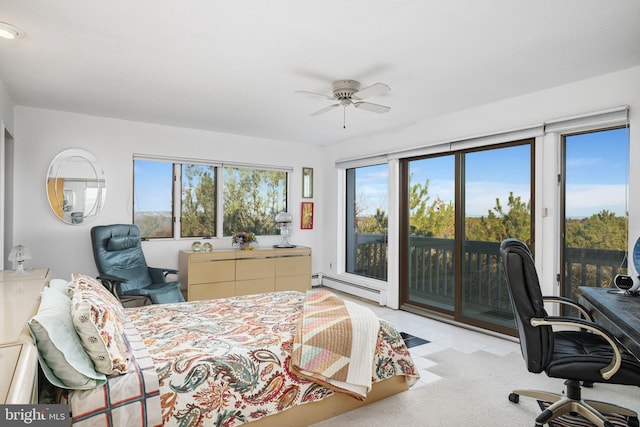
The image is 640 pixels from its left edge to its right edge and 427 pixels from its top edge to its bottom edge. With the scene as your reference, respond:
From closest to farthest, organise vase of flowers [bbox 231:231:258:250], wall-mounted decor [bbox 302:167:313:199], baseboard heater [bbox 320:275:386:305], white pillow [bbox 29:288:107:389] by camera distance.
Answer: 1. white pillow [bbox 29:288:107:389]
2. baseboard heater [bbox 320:275:386:305]
3. vase of flowers [bbox 231:231:258:250]
4. wall-mounted decor [bbox 302:167:313:199]

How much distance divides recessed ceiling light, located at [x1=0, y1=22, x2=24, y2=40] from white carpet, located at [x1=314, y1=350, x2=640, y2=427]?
3145 millimetres

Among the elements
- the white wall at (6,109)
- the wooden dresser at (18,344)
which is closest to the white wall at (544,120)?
the wooden dresser at (18,344)

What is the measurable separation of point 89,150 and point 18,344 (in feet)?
12.0

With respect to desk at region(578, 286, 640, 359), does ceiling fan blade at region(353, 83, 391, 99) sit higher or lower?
higher

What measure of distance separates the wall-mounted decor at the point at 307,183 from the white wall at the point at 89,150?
1.01 metres

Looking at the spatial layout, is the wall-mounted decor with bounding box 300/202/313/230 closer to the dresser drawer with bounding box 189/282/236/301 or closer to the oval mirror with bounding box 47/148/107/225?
the dresser drawer with bounding box 189/282/236/301

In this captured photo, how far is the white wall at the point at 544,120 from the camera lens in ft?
9.73

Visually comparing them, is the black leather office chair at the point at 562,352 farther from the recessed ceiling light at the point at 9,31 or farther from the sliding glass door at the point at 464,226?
the recessed ceiling light at the point at 9,31

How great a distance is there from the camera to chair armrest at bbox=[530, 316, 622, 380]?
6.46ft

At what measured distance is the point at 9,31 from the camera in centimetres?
238

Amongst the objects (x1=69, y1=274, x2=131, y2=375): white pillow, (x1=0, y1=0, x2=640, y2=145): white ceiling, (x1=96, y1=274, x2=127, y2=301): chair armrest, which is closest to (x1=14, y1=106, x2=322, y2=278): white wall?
(x1=0, y1=0, x2=640, y2=145): white ceiling

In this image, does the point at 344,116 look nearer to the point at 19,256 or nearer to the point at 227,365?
the point at 227,365

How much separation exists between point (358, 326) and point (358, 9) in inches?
76.5

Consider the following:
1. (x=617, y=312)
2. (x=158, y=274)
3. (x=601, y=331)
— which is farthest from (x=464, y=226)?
(x=158, y=274)
